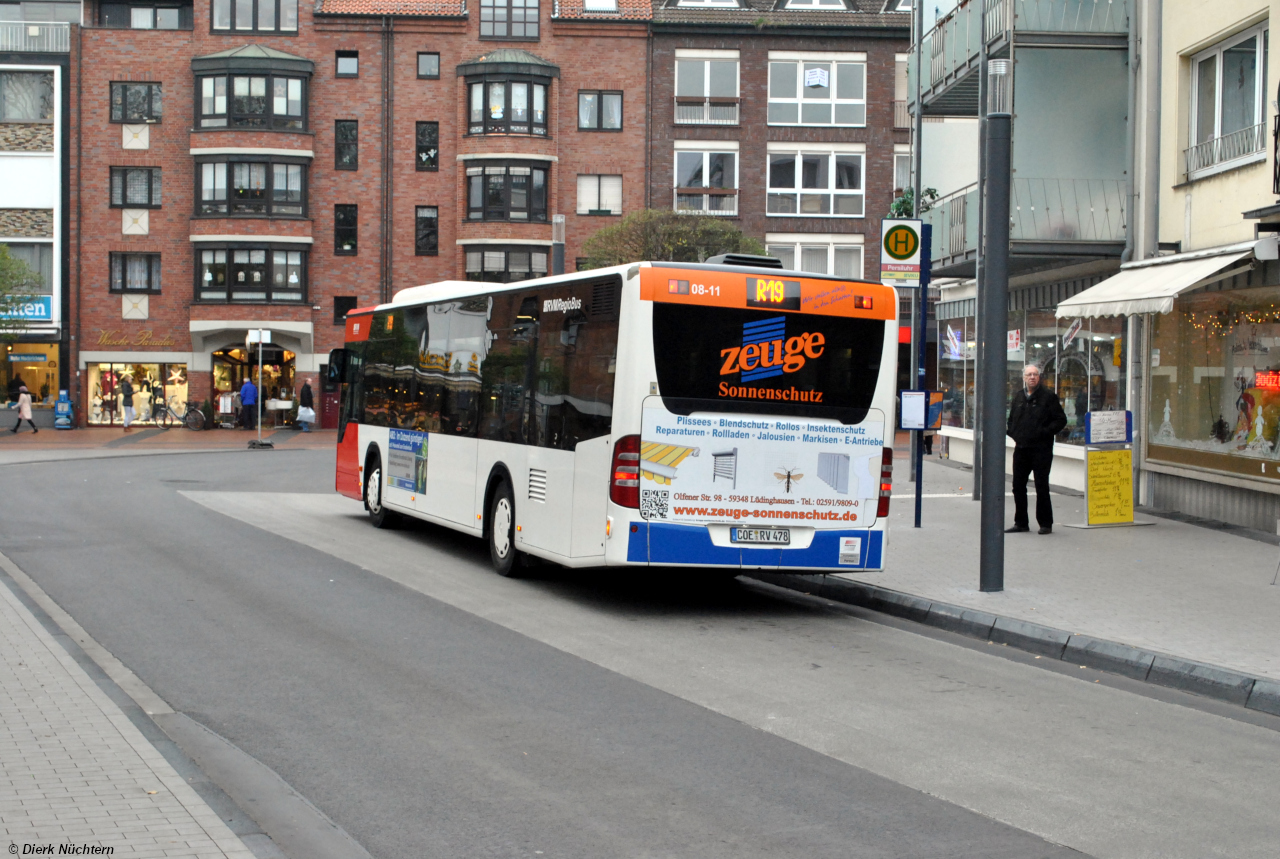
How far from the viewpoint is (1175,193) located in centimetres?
1791

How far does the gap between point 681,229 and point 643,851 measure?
39.8m

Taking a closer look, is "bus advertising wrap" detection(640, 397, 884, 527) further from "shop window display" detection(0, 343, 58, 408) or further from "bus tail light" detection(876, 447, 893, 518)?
"shop window display" detection(0, 343, 58, 408)

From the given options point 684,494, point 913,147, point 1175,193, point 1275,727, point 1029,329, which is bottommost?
point 1275,727

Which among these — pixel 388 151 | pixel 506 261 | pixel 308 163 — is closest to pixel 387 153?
pixel 388 151

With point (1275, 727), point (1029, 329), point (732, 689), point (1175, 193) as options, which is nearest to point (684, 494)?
point (732, 689)

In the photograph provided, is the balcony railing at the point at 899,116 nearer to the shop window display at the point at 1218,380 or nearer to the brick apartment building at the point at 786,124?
the brick apartment building at the point at 786,124

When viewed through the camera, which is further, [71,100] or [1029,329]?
[71,100]

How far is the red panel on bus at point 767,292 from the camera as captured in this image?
10727 millimetres

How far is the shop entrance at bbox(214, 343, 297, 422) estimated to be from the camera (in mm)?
50000

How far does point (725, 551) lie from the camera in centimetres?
1091

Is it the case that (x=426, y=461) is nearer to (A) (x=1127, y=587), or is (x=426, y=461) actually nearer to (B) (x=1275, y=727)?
(A) (x=1127, y=587)

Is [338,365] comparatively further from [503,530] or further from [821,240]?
[821,240]

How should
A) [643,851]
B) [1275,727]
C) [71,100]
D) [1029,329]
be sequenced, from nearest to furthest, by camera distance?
[643,851] → [1275,727] → [1029,329] → [71,100]

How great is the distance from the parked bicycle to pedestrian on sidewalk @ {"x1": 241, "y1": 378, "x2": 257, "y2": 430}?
4.85ft
